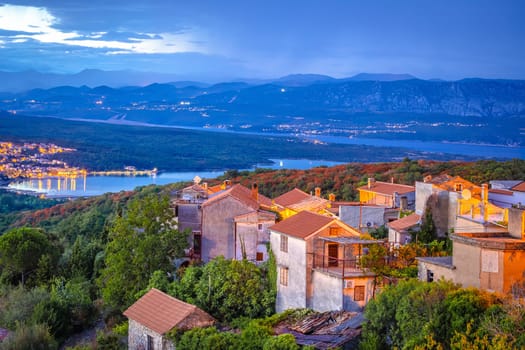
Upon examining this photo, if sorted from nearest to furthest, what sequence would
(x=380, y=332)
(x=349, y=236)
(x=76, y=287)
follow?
(x=380, y=332) → (x=349, y=236) → (x=76, y=287)

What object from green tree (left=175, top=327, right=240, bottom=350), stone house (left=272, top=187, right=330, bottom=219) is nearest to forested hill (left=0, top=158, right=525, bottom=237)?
stone house (left=272, top=187, right=330, bottom=219)

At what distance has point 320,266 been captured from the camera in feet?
66.9

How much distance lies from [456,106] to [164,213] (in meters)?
111

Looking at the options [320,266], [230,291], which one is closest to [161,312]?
[230,291]

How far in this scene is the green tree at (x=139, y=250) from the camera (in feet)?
82.4

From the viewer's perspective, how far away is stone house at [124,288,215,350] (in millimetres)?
19438

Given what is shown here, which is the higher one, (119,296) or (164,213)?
(164,213)

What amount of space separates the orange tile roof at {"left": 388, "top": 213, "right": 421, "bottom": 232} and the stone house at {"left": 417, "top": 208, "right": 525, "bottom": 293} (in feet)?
24.4

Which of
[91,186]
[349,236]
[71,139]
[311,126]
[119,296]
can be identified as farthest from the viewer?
[311,126]

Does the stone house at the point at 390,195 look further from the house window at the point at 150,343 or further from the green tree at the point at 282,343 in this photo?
the green tree at the point at 282,343

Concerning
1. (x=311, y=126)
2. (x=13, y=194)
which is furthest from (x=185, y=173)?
(x=311, y=126)

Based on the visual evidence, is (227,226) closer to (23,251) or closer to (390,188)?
(23,251)

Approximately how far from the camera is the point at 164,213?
86.5 ft

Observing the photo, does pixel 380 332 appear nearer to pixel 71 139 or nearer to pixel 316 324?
pixel 316 324
